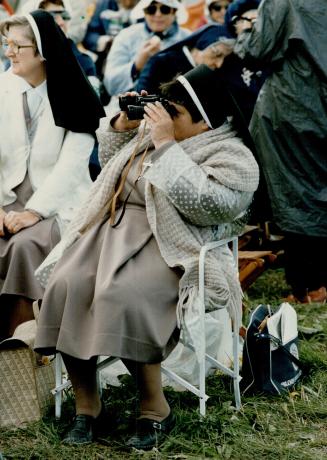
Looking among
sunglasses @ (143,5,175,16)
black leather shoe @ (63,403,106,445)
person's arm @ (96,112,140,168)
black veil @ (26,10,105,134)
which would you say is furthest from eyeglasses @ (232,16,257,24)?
black leather shoe @ (63,403,106,445)

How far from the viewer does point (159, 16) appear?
7484mm

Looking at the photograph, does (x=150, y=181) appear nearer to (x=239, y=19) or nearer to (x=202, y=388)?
(x=202, y=388)

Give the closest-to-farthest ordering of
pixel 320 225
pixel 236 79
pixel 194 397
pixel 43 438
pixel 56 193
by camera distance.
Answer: pixel 43 438
pixel 194 397
pixel 56 193
pixel 320 225
pixel 236 79

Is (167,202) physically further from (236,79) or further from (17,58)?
(236,79)

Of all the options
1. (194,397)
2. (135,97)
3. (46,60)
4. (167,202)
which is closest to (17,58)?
(46,60)

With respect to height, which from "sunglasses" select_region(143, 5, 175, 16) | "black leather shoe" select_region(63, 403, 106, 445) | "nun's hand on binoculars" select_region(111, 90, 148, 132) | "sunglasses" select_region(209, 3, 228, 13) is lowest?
"sunglasses" select_region(209, 3, 228, 13)

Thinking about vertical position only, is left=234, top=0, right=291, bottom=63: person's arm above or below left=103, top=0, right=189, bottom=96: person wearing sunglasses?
above

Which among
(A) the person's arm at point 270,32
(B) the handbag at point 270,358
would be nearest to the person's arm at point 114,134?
(B) the handbag at point 270,358

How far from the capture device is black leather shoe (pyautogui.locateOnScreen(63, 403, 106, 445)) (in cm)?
400

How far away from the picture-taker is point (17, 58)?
5105 mm

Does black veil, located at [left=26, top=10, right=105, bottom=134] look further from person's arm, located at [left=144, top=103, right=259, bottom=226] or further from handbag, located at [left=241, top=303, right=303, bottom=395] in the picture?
handbag, located at [left=241, top=303, right=303, bottom=395]

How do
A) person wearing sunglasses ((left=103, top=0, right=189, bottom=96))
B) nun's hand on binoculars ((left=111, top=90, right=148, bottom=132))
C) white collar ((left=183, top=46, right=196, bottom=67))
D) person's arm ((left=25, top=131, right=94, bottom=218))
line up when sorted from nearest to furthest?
1. nun's hand on binoculars ((left=111, top=90, right=148, bottom=132))
2. person's arm ((left=25, top=131, right=94, bottom=218))
3. white collar ((left=183, top=46, right=196, bottom=67))
4. person wearing sunglasses ((left=103, top=0, right=189, bottom=96))

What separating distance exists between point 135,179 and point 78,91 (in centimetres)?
97

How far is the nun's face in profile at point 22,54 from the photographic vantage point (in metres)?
5.07
